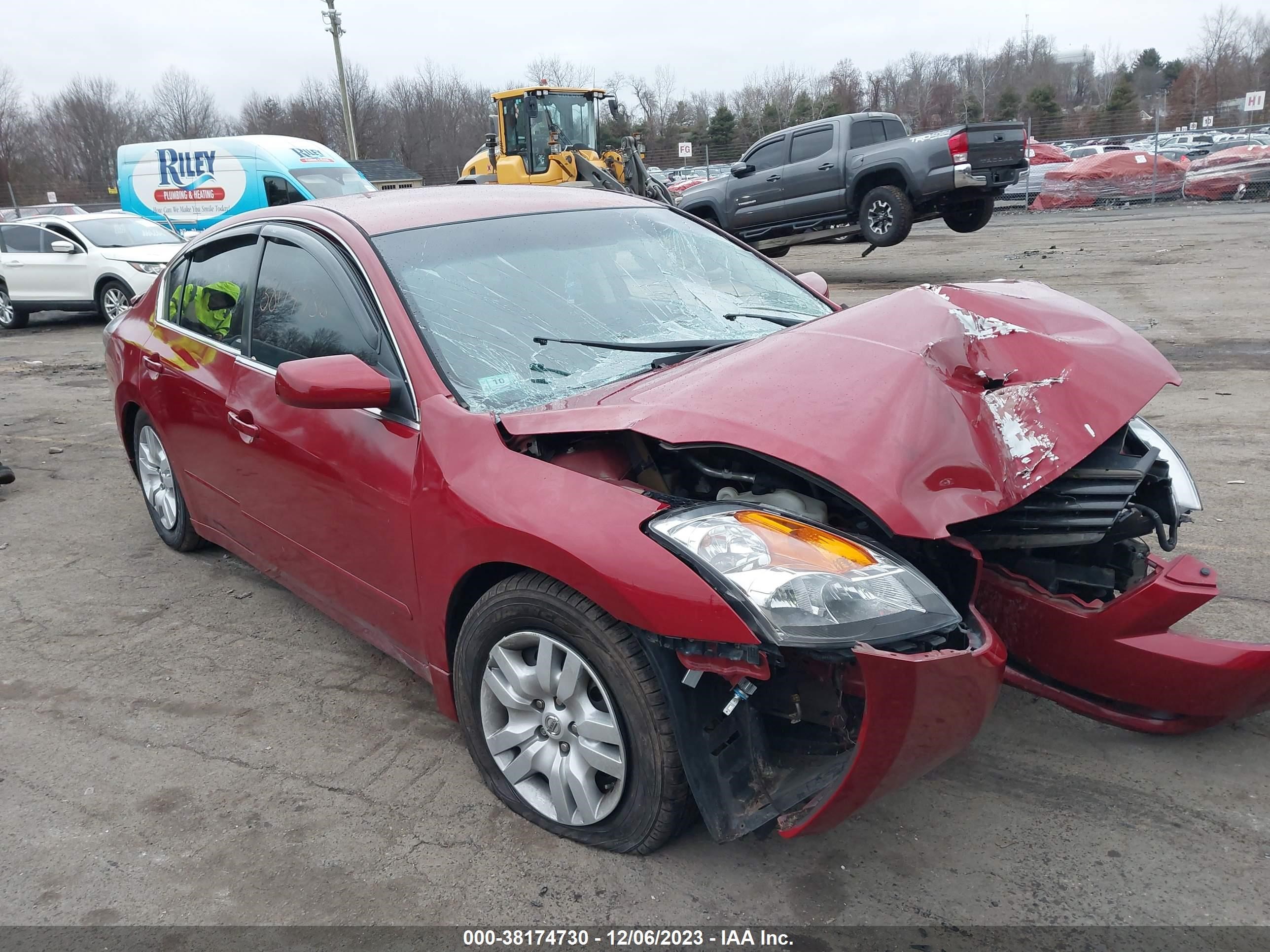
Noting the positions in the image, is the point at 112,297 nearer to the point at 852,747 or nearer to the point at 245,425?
the point at 245,425

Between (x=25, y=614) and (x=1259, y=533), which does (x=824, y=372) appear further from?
(x=25, y=614)

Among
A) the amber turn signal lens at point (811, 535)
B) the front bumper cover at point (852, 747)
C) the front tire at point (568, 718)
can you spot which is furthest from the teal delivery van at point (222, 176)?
the front bumper cover at point (852, 747)

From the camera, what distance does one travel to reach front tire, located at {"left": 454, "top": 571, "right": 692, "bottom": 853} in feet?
7.41

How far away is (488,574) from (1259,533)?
345 centimetres

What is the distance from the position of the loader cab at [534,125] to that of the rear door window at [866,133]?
18.2ft

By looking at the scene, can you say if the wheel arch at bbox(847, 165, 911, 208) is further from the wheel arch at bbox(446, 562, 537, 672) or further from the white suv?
the wheel arch at bbox(446, 562, 537, 672)

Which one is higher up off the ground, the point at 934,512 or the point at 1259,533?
the point at 934,512

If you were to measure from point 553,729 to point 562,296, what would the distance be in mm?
1451

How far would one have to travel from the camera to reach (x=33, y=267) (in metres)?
13.8

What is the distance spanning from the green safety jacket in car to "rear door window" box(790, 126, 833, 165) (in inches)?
466

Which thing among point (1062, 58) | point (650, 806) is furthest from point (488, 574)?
point (1062, 58)

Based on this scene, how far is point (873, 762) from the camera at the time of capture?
2.05m

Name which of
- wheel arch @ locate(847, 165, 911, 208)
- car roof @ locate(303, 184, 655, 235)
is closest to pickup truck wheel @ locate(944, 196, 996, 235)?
wheel arch @ locate(847, 165, 911, 208)

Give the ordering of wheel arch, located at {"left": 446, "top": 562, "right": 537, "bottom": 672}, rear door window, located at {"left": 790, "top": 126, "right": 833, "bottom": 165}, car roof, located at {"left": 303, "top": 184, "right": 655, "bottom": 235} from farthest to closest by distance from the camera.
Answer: rear door window, located at {"left": 790, "top": 126, "right": 833, "bottom": 165} → car roof, located at {"left": 303, "top": 184, "right": 655, "bottom": 235} → wheel arch, located at {"left": 446, "top": 562, "right": 537, "bottom": 672}
